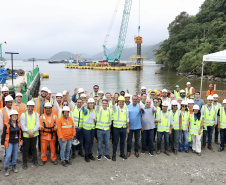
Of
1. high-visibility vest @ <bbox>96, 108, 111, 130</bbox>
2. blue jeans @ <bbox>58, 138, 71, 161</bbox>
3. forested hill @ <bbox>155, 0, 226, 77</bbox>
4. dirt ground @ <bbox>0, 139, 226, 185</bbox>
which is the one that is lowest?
dirt ground @ <bbox>0, 139, 226, 185</bbox>

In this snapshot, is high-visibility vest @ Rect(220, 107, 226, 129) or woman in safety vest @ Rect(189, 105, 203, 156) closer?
woman in safety vest @ Rect(189, 105, 203, 156)

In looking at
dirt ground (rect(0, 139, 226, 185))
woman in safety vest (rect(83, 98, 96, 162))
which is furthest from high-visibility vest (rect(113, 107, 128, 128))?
dirt ground (rect(0, 139, 226, 185))

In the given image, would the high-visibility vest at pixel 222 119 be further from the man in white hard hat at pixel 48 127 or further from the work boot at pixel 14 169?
the work boot at pixel 14 169

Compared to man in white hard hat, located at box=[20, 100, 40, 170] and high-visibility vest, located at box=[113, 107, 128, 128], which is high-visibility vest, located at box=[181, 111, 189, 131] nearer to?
high-visibility vest, located at box=[113, 107, 128, 128]

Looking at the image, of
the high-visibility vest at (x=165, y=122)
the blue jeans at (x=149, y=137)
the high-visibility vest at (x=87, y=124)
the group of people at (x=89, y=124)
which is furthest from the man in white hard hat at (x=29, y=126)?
the high-visibility vest at (x=165, y=122)

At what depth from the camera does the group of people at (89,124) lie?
4711 mm

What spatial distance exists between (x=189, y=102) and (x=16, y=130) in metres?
4.88

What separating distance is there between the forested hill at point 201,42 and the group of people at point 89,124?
32.4 m

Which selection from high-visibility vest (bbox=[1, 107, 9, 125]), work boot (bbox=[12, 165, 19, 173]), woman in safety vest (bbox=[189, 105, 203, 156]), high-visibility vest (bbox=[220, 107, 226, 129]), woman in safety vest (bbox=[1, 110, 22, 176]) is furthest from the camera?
Answer: high-visibility vest (bbox=[220, 107, 226, 129])

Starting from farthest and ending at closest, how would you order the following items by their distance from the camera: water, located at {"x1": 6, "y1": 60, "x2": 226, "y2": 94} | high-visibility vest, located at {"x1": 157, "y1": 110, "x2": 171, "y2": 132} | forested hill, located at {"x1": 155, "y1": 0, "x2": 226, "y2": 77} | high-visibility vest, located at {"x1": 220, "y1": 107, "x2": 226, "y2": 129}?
1. forested hill, located at {"x1": 155, "y1": 0, "x2": 226, "y2": 77}
2. water, located at {"x1": 6, "y1": 60, "x2": 226, "y2": 94}
3. high-visibility vest, located at {"x1": 220, "y1": 107, "x2": 226, "y2": 129}
4. high-visibility vest, located at {"x1": 157, "y1": 110, "x2": 171, "y2": 132}

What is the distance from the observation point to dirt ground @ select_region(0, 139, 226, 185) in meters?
4.41

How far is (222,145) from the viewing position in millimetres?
6027

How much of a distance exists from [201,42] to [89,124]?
48.7 meters

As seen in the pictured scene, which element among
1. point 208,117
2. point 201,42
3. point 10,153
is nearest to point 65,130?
point 10,153
